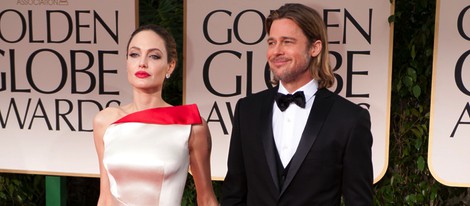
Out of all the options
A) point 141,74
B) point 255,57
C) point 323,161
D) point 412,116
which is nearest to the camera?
point 323,161

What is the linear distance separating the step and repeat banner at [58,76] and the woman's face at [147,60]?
3.10 feet

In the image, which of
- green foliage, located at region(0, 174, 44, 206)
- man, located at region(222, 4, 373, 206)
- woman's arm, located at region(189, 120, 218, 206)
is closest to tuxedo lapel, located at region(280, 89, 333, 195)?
man, located at region(222, 4, 373, 206)

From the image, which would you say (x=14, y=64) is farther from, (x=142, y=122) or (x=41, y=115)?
(x=142, y=122)

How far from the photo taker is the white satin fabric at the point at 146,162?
2041mm

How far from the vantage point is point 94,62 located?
118 inches

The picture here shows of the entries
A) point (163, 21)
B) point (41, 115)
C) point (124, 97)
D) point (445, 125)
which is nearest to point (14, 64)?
point (41, 115)

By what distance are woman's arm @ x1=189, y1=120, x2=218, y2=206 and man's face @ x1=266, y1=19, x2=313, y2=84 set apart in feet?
1.51

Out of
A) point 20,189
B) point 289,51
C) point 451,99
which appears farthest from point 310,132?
point 20,189

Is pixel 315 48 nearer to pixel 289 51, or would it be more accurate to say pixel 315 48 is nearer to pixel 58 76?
pixel 289 51

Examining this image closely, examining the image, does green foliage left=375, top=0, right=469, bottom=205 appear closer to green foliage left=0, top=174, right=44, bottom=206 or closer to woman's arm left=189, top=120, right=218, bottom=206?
woman's arm left=189, top=120, right=218, bottom=206

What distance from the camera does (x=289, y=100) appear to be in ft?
5.97

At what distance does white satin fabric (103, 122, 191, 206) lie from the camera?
2.04 m

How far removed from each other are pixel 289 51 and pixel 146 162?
0.66 meters

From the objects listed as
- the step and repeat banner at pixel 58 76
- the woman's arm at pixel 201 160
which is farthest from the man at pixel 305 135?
the step and repeat banner at pixel 58 76
